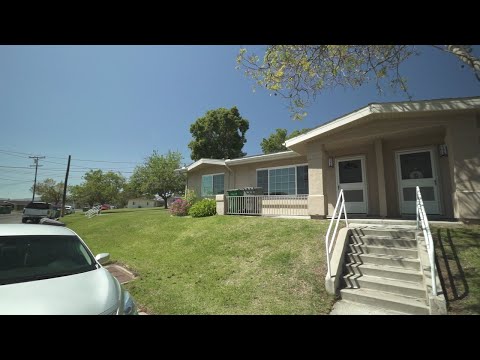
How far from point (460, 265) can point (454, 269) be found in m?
0.21

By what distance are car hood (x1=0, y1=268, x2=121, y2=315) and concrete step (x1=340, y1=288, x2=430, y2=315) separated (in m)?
4.16

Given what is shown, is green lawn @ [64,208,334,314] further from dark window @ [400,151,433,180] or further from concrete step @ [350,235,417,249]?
dark window @ [400,151,433,180]

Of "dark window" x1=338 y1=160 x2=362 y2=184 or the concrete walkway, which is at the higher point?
"dark window" x1=338 y1=160 x2=362 y2=184

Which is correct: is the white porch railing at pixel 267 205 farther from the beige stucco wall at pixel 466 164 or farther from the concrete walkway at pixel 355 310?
the concrete walkway at pixel 355 310

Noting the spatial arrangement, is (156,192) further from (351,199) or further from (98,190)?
(351,199)

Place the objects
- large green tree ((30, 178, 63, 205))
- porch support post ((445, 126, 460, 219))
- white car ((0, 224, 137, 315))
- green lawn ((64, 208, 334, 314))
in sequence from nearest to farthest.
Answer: white car ((0, 224, 137, 315)) → green lawn ((64, 208, 334, 314)) → porch support post ((445, 126, 460, 219)) → large green tree ((30, 178, 63, 205))

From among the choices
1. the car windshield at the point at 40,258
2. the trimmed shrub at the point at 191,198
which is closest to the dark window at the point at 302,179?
the trimmed shrub at the point at 191,198

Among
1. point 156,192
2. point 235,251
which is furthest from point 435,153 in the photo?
point 156,192

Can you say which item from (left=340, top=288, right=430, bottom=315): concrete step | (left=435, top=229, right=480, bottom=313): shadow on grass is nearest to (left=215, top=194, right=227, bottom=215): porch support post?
(left=340, top=288, right=430, bottom=315): concrete step

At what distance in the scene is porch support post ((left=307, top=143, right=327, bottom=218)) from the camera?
9.68m

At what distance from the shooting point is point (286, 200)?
12.0 metres

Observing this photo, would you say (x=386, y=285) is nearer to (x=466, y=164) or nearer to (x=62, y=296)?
(x=466, y=164)
